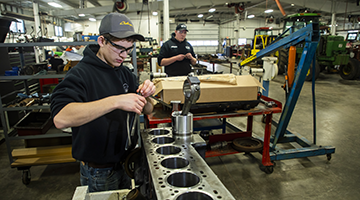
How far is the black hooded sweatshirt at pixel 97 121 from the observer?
91cm

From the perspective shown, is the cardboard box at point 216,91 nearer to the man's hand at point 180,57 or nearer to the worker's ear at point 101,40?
the worker's ear at point 101,40

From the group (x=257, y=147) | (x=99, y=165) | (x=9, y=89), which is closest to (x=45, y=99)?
(x=9, y=89)

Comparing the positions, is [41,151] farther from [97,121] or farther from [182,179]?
[182,179]

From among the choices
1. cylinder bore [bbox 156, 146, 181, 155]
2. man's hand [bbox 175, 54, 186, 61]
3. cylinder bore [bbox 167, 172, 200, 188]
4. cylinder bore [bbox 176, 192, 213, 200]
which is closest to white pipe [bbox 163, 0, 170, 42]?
man's hand [bbox 175, 54, 186, 61]

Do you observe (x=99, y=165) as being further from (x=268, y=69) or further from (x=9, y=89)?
(x=9, y=89)

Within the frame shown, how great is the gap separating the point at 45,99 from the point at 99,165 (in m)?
1.80

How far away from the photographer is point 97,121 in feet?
3.12

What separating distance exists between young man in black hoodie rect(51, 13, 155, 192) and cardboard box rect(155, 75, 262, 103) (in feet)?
2.08

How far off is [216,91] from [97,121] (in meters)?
1.05

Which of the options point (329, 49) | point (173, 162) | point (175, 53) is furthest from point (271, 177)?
point (329, 49)

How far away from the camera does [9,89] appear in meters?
3.32

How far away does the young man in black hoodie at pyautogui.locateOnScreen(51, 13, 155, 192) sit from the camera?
0.78 m

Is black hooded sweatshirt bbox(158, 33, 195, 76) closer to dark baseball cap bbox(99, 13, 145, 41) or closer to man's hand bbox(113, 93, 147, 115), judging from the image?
dark baseball cap bbox(99, 13, 145, 41)

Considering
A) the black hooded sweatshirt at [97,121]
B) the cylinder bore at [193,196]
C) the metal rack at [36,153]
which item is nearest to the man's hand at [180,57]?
the metal rack at [36,153]
